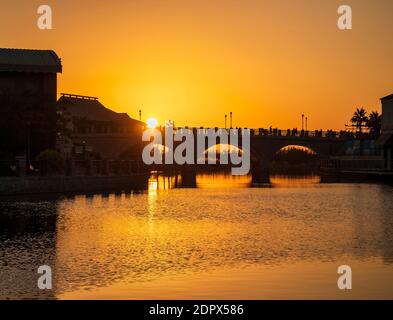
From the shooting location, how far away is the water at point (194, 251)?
58.9 ft

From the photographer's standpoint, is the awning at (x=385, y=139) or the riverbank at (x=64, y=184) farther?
the awning at (x=385, y=139)

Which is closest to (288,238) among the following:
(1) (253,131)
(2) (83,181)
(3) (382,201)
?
(3) (382,201)

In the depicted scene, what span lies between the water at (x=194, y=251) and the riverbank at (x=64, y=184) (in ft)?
33.6

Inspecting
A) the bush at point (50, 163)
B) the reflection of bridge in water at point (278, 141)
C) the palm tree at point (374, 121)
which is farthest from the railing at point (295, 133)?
the bush at point (50, 163)

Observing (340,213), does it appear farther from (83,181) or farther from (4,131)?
(4,131)

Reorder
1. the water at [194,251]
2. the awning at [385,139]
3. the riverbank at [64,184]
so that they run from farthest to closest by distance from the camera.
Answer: the awning at [385,139] < the riverbank at [64,184] < the water at [194,251]

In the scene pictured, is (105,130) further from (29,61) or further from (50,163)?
(50,163)

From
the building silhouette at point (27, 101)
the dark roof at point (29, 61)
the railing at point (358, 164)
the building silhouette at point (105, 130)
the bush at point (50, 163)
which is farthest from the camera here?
the building silhouette at point (105, 130)

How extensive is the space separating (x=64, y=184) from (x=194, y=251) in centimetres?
3710

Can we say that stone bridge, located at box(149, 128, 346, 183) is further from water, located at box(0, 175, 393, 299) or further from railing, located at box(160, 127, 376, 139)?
water, located at box(0, 175, 393, 299)

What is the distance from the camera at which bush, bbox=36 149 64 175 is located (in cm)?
5944

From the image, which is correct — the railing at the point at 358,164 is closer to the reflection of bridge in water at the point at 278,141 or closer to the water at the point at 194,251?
the reflection of bridge in water at the point at 278,141
